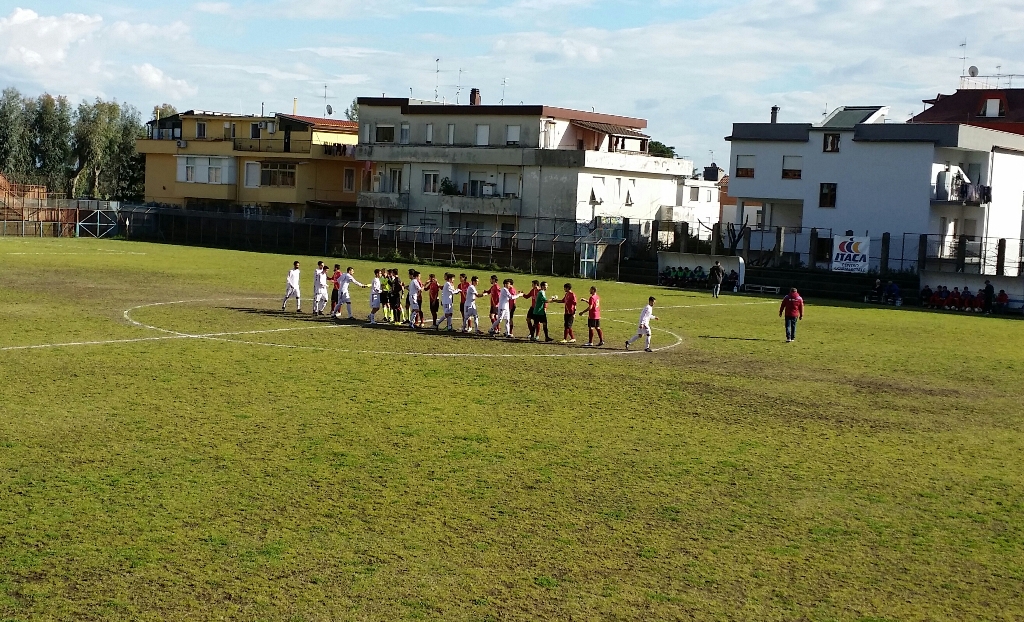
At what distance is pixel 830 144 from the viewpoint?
63.5 metres

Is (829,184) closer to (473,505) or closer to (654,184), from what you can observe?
(654,184)

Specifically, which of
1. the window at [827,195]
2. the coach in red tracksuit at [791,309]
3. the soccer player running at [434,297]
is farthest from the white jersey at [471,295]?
the window at [827,195]

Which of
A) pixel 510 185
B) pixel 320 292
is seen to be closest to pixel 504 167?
pixel 510 185

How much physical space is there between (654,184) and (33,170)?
214 ft

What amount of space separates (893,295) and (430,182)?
1342 inches

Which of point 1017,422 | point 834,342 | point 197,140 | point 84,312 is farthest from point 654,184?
point 1017,422

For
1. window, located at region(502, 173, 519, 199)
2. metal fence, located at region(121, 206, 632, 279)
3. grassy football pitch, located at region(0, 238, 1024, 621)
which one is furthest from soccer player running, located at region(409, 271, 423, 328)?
window, located at region(502, 173, 519, 199)

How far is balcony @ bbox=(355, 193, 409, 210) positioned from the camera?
76.6 metres

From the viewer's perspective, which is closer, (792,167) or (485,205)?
(792,167)

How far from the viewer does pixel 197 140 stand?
87375 mm

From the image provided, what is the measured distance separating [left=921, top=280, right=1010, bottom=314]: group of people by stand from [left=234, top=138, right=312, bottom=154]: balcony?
4637 centimetres

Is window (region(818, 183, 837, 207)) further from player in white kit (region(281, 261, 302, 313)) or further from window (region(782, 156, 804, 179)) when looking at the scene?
player in white kit (region(281, 261, 302, 313))

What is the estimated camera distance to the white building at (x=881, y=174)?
59500 mm

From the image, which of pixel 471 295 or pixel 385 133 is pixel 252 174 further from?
pixel 471 295
